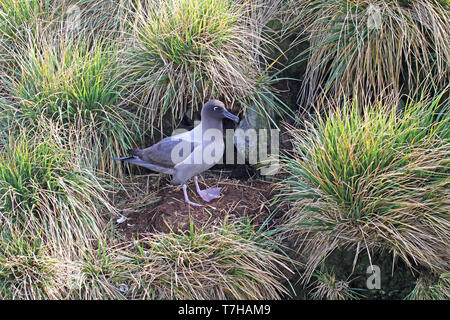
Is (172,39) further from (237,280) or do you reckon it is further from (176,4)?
(237,280)

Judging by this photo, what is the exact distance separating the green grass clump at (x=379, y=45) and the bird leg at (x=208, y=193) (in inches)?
48.8

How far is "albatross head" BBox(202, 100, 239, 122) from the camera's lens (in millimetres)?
4613

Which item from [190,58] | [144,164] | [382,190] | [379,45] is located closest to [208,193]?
[144,164]

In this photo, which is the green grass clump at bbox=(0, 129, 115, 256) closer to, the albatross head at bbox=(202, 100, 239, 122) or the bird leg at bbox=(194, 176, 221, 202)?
the bird leg at bbox=(194, 176, 221, 202)

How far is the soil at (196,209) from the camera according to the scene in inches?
178

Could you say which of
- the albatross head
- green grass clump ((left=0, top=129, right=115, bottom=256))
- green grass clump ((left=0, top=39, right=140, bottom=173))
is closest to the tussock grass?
the albatross head

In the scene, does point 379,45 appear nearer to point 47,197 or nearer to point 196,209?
point 196,209

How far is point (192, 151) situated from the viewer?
4.68m

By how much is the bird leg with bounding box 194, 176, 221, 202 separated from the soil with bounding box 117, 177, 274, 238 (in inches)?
1.7

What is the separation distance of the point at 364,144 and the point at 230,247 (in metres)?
1.25

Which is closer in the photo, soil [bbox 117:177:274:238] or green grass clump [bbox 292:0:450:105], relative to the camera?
soil [bbox 117:177:274:238]

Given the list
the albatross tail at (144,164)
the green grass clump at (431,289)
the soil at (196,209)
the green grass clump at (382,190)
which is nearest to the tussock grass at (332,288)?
the green grass clump at (382,190)

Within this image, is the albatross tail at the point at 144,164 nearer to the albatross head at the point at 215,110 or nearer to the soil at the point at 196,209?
the soil at the point at 196,209

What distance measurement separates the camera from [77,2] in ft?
18.5
